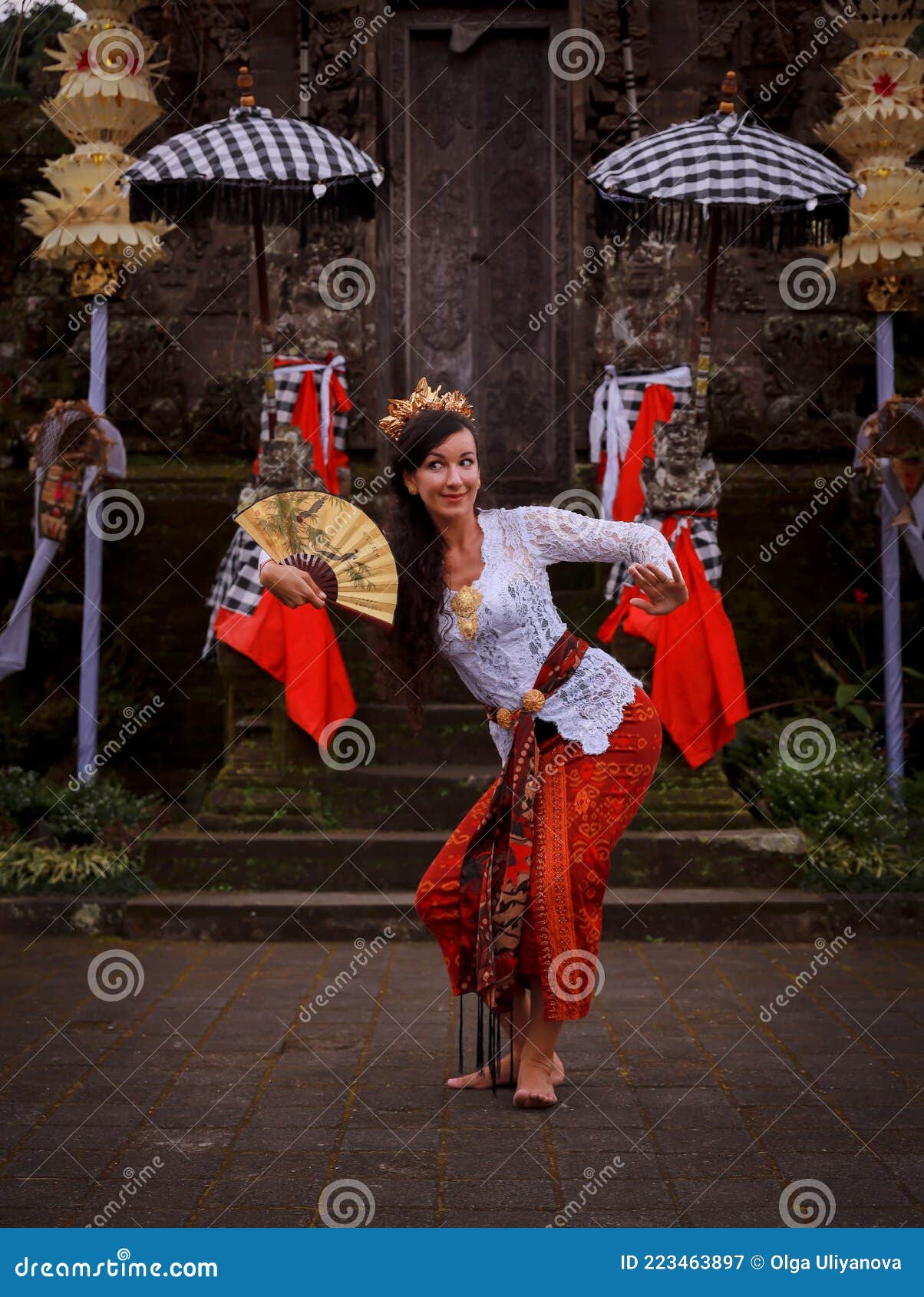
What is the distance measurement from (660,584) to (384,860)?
119 inches

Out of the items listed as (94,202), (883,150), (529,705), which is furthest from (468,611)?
(883,150)

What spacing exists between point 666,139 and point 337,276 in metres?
2.46

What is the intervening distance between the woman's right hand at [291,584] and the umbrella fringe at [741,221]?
3.79m

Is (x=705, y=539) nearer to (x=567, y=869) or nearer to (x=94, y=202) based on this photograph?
(x=567, y=869)

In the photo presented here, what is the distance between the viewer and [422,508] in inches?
173

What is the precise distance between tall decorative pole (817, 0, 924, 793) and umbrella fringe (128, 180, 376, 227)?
2.39 metres

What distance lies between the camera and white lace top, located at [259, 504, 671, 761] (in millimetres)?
4270

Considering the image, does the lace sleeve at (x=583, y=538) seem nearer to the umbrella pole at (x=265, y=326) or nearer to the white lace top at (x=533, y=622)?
the white lace top at (x=533, y=622)

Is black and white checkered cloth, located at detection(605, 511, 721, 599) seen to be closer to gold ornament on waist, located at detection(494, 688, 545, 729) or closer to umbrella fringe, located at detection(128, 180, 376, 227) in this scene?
umbrella fringe, located at detection(128, 180, 376, 227)

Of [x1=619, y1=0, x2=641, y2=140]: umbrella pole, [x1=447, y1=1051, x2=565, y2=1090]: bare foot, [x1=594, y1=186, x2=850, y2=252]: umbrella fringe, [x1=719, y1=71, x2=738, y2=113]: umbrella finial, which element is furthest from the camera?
[x1=619, y1=0, x2=641, y2=140]: umbrella pole

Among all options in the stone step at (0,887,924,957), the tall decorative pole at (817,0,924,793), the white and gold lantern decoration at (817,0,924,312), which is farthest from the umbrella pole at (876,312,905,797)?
the stone step at (0,887,924,957)

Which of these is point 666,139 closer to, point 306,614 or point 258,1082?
point 306,614

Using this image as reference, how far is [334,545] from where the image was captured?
13.6 ft

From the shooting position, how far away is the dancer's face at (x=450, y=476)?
14.0 feet
